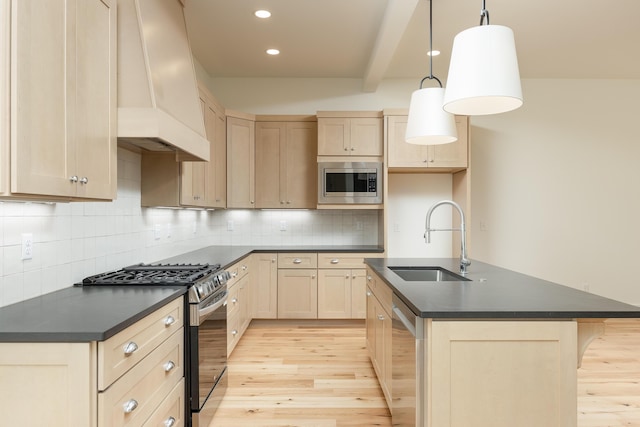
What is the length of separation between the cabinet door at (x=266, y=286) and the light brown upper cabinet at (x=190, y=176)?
792 mm

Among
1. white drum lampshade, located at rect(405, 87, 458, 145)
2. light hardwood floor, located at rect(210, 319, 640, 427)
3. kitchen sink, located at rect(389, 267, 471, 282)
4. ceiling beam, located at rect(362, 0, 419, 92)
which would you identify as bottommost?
light hardwood floor, located at rect(210, 319, 640, 427)

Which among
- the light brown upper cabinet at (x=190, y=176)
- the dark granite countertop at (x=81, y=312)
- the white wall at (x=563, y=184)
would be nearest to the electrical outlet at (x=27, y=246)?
the dark granite countertop at (x=81, y=312)

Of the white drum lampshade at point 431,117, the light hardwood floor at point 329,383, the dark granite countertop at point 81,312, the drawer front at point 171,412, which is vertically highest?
the white drum lampshade at point 431,117

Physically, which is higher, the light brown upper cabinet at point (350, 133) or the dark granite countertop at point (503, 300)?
the light brown upper cabinet at point (350, 133)

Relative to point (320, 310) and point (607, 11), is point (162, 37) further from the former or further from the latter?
point (607, 11)

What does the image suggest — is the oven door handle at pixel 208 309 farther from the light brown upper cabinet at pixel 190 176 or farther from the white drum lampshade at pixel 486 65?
the white drum lampshade at pixel 486 65

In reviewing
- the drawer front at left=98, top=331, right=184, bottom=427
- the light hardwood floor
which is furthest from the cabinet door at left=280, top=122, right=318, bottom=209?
the drawer front at left=98, top=331, right=184, bottom=427

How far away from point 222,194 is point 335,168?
1.30m

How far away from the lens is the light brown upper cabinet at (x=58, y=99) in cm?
129

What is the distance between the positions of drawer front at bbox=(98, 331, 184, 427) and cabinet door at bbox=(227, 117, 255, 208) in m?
2.67

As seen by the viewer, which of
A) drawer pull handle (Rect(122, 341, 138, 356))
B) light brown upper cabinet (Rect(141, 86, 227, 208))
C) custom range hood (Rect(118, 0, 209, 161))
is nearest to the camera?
drawer pull handle (Rect(122, 341, 138, 356))

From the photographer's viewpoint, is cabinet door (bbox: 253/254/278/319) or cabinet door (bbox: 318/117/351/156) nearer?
cabinet door (bbox: 253/254/278/319)

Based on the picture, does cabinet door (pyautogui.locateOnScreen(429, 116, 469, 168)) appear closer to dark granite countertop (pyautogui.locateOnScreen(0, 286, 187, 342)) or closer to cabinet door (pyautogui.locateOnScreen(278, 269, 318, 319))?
cabinet door (pyautogui.locateOnScreen(278, 269, 318, 319))

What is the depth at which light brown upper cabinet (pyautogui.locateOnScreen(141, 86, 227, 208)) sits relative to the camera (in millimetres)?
A: 3113
